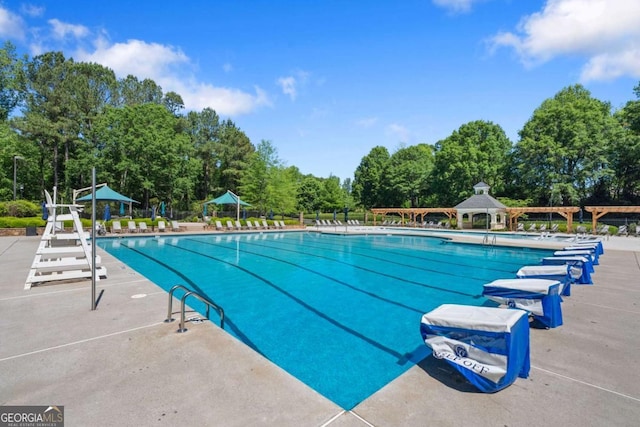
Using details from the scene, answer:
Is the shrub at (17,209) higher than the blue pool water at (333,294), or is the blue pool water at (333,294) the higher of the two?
the shrub at (17,209)

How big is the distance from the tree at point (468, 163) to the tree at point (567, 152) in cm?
269

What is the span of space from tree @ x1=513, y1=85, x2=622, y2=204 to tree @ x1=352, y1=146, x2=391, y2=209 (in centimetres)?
1718

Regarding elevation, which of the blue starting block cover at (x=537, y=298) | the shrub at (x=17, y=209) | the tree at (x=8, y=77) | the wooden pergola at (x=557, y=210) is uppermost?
the tree at (x=8, y=77)

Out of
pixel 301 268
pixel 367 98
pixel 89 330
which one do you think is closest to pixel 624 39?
pixel 367 98

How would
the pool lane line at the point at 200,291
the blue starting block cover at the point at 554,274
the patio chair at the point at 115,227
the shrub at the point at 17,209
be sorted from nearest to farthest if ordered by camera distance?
the pool lane line at the point at 200,291 < the blue starting block cover at the point at 554,274 < the shrub at the point at 17,209 < the patio chair at the point at 115,227

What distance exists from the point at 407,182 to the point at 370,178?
262 inches

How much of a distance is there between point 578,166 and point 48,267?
3749cm

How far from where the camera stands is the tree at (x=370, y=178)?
4488 cm

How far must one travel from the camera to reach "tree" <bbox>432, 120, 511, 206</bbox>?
33938 mm

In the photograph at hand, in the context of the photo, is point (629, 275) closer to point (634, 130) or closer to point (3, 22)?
point (634, 130)

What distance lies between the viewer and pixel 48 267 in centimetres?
583

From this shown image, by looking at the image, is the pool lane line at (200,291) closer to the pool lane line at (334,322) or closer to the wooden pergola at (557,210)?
the pool lane line at (334,322)

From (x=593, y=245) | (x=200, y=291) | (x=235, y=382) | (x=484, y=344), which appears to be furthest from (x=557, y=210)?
(x=235, y=382)

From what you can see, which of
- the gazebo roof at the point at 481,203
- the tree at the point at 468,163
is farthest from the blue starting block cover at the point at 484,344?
the tree at the point at 468,163
